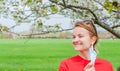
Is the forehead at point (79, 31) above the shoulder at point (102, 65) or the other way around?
above

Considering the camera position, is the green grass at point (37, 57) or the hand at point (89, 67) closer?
the hand at point (89, 67)

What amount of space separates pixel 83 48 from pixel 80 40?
0.07m

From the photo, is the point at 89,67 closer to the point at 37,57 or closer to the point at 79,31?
the point at 79,31

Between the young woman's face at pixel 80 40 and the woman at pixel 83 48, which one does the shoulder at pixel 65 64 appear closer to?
the woman at pixel 83 48

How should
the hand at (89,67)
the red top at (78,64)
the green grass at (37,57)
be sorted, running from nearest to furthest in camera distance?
the hand at (89,67)
the red top at (78,64)
the green grass at (37,57)

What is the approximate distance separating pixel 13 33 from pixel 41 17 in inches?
20.3

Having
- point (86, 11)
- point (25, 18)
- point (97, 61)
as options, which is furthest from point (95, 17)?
point (97, 61)

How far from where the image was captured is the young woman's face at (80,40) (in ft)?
12.6

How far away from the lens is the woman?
12.5 ft

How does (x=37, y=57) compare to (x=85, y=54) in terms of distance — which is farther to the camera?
(x=37, y=57)

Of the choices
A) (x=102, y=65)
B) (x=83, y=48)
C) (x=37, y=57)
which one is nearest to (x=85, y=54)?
(x=83, y=48)

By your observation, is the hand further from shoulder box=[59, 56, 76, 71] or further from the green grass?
the green grass

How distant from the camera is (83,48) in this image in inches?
151

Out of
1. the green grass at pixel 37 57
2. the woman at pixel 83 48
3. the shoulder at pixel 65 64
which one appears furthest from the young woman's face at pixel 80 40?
the green grass at pixel 37 57
